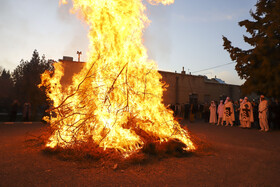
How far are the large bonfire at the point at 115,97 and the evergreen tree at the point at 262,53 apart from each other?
11.1 meters

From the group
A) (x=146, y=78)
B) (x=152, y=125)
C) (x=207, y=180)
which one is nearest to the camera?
(x=207, y=180)

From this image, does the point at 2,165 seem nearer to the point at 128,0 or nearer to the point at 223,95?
the point at 128,0

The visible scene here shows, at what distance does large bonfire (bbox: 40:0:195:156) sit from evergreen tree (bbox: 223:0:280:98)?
11.1 metres

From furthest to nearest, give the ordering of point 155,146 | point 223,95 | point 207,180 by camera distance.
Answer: point 223,95
point 155,146
point 207,180

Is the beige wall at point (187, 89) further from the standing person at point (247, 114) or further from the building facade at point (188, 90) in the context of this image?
the standing person at point (247, 114)

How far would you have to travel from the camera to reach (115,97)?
6324 mm

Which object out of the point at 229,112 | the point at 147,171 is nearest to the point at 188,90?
the point at 229,112

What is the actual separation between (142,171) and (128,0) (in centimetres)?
571

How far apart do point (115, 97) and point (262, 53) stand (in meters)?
13.9

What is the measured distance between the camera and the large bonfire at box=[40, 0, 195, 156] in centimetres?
567

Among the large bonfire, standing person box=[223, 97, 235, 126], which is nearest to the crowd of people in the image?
standing person box=[223, 97, 235, 126]

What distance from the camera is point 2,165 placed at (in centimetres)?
424

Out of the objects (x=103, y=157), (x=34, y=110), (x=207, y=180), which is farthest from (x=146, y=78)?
(x=34, y=110)

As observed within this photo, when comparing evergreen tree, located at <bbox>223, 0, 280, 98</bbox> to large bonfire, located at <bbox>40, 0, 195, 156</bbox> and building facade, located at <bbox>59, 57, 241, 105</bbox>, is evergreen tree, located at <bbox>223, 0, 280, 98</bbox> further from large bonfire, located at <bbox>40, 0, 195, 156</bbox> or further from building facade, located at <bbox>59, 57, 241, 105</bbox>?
large bonfire, located at <bbox>40, 0, 195, 156</bbox>
